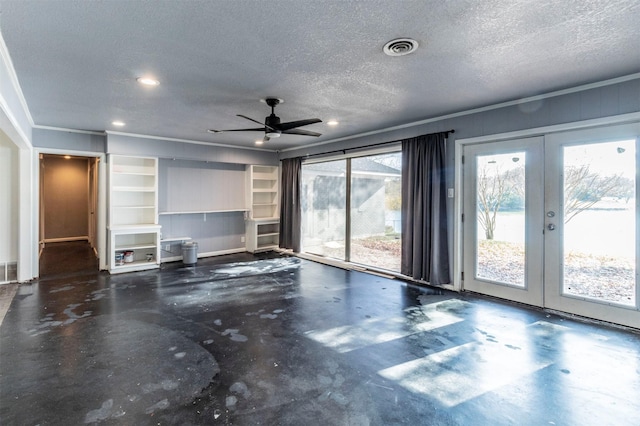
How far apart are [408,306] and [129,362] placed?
2.99m

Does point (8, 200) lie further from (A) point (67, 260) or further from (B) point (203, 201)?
(B) point (203, 201)

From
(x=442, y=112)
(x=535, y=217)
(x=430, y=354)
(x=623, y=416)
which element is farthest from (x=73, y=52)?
(x=535, y=217)

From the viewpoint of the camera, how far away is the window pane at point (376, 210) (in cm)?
570

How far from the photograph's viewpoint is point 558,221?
3773 mm

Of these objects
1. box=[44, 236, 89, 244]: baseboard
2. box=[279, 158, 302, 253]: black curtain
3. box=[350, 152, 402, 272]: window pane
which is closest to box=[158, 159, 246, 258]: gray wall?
box=[279, 158, 302, 253]: black curtain

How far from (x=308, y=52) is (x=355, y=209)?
4.01 metres

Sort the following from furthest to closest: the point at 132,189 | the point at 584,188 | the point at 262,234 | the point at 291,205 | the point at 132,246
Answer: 1. the point at 262,234
2. the point at 291,205
3. the point at 132,246
4. the point at 132,189
5. the point at 584,188

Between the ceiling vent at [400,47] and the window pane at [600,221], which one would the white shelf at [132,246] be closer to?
the ceiling vent at [400,47]

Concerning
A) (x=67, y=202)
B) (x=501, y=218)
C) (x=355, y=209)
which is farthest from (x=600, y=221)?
(x=67, y=202)

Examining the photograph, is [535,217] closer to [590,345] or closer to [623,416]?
[590,345]

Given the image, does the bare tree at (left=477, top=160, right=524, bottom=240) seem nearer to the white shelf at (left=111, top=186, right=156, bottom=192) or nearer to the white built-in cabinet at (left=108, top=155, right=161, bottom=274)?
the white built-in cabinet at (left=108, top=155, right=161, bottom=274)

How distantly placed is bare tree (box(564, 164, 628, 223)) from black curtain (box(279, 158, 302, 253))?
Answer: 498 cm

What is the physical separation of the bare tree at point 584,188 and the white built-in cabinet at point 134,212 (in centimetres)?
632

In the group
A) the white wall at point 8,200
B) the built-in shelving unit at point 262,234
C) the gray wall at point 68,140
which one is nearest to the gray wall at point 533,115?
the built-in shelving unit at point 262,234
